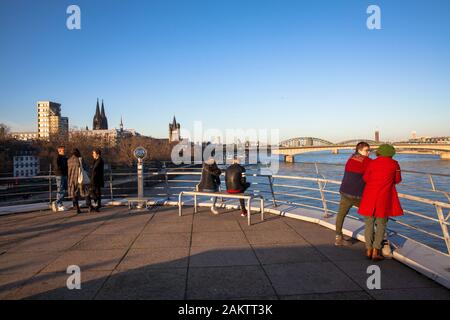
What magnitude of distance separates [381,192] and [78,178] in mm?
7065

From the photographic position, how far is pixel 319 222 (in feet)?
22.9

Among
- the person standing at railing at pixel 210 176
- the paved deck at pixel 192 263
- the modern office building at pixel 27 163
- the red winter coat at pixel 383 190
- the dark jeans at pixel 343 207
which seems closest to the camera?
the paved deck at pixel 192 263

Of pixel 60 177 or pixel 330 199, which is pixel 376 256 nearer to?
pixel 60 177

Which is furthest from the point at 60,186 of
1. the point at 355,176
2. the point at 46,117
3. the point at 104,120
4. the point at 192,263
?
the point at 104,120

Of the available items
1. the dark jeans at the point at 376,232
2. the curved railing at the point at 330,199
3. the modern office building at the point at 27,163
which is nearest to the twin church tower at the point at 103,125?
the modern office building at the point at 27,163

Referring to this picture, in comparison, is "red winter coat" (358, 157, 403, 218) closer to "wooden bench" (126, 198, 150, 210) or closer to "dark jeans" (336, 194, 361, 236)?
"dark jeans" (336, 194, 361, 236)

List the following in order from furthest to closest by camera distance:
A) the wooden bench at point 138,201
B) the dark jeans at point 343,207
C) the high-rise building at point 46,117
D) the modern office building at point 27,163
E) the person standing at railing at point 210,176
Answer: the high-rise building at point 46,117 < the modern office building at point 27,163 < the wooden bench at point 138,201 < the person standing at railing at point 210,176 < the dark jeans at point 343,207

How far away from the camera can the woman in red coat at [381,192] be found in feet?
14.8

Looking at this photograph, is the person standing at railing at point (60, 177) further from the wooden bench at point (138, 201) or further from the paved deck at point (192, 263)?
the wooden bench at point (138, 201)

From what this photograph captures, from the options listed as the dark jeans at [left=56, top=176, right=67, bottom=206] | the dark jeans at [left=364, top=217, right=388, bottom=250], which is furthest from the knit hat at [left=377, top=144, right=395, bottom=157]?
the dark jeans at [left=56, top=176, right=67, bottom=206]

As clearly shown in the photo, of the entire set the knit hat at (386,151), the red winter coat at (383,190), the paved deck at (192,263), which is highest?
the knit hat at (386,151)

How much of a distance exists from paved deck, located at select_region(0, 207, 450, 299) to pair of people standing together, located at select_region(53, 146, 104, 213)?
1.40 metres
